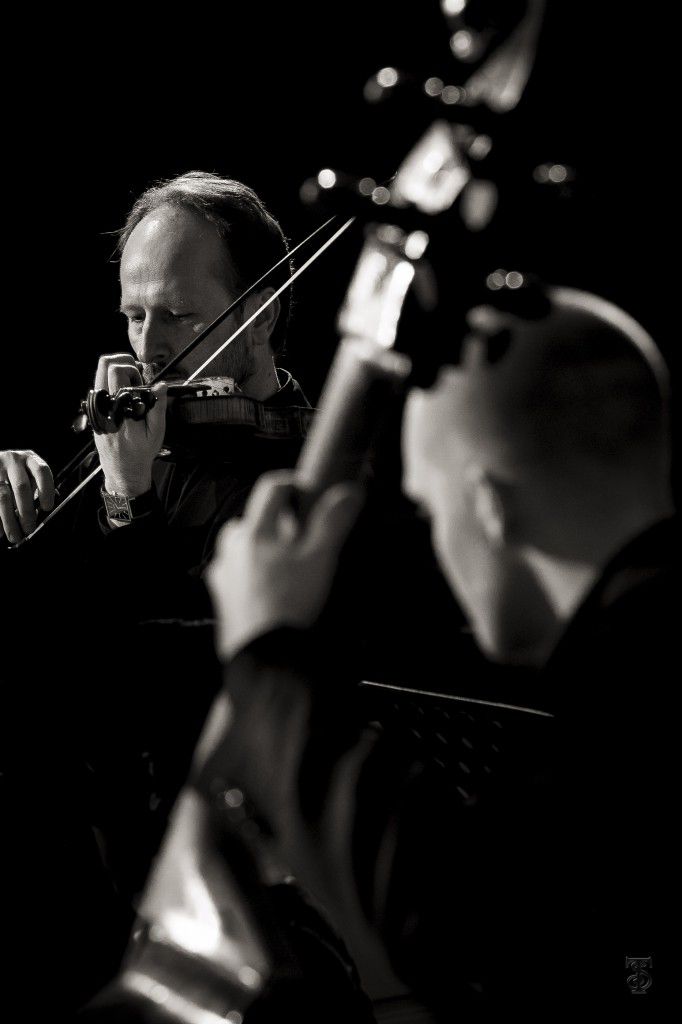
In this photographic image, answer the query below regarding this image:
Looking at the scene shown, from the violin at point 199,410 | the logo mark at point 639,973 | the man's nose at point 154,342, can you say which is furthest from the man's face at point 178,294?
the logo mark at point 639,973

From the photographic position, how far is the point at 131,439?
1615 mm

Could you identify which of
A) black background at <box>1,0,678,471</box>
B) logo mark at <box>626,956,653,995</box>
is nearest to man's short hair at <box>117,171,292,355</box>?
black background at <box>1,0,678,471</box>

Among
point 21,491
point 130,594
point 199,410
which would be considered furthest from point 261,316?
point 130,594

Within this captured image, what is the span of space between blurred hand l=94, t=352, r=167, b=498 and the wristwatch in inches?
0.4

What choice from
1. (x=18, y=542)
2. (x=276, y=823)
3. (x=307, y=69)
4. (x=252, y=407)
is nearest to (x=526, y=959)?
(x=276, y=823)

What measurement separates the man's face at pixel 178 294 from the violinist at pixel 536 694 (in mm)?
1077

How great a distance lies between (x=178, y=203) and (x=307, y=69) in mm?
447

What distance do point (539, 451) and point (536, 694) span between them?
175 millimetres

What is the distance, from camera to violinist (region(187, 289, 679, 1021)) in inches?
27.7

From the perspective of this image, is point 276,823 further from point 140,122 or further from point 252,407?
point 140,122

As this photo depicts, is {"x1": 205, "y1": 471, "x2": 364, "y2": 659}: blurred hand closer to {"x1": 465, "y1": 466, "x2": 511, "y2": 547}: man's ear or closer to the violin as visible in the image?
{"x1": 465, "y1": 466, "x2": 511, "y2": 547}: man's ear

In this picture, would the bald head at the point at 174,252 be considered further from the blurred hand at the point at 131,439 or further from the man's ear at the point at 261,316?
the blurred hand at the point at 131,439

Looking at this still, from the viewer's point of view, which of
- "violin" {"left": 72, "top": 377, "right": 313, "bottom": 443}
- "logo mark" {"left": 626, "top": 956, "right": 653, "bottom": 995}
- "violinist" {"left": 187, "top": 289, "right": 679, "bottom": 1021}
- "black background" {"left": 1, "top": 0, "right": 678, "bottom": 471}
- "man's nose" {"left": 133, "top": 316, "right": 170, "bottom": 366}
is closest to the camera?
"violinist" {"left": 187, "top": 289, "right": 679, "bottom": 1021}

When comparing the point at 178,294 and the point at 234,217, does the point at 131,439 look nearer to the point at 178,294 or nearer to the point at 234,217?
the point at 178,294
